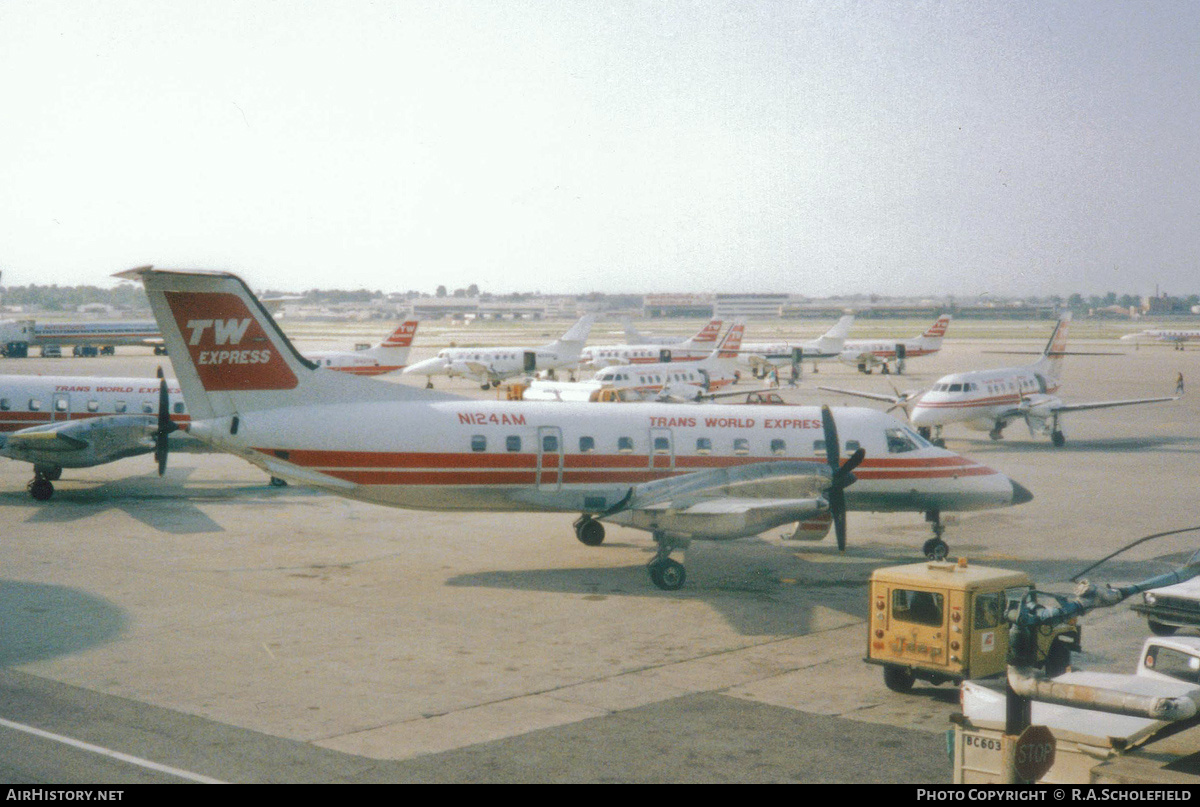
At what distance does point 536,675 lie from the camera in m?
15.5

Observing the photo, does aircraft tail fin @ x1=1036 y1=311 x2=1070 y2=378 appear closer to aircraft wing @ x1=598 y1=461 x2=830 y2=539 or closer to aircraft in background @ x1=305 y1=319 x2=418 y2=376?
aircraft wing @ x1=598 y1=461 x2=830 y2=539

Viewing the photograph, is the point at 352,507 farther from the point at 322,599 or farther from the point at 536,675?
the point at 536,675

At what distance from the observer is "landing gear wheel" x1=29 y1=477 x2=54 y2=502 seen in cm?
2962

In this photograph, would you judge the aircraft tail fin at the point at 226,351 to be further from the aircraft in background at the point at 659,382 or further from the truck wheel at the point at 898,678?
the aircraft in background at the point at 659,382

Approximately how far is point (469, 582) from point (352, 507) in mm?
9612

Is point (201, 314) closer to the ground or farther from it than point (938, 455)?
farther from it

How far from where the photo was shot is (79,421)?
1177 inches

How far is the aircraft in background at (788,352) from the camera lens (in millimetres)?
86625

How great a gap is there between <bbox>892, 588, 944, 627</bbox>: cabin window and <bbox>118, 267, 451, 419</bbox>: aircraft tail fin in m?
12.2

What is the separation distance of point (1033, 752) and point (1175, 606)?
7.88 meters

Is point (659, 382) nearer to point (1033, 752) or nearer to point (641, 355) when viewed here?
point (641, 355)

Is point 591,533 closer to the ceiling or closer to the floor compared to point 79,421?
closer to the floor

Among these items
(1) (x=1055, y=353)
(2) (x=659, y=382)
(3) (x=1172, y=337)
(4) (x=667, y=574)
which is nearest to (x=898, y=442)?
(4) (x=667, y=574)
